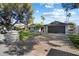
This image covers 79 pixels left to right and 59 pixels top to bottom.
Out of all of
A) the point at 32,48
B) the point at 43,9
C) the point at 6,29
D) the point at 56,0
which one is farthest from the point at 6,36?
the point at 56,0

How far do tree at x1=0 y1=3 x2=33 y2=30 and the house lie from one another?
37 centimetres

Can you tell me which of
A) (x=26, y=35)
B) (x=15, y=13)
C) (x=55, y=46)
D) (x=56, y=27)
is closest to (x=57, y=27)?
(x=56, y=27)

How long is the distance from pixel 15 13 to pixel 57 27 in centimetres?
76

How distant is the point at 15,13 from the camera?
167 inches

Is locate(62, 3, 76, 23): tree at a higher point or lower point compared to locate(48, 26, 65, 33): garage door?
higher

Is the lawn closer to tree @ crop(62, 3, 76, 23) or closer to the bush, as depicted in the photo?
tree @ crop(62, 3, 76, 23)

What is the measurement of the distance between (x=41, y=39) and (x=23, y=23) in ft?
1.36

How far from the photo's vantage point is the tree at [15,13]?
4.21 metres

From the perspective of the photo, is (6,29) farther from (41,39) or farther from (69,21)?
(69,21)

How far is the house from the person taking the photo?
166 inches

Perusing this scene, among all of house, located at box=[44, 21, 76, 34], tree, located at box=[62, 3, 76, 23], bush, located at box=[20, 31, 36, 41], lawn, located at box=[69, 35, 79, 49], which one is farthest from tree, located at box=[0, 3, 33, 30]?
lawn, located at box=[69, 35, 79, 49]

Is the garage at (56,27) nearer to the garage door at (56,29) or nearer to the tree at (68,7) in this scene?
the garage door at (56,29)

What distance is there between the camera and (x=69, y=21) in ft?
13.7

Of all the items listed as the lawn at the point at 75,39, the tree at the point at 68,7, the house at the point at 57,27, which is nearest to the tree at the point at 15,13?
the house at the point at 57,27
